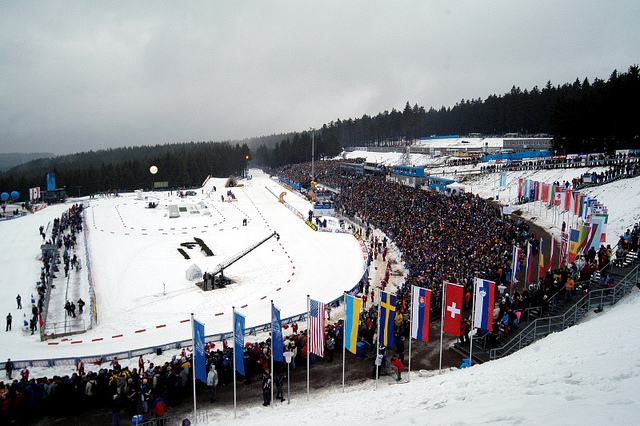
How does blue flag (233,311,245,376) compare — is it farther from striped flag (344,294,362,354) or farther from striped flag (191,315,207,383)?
striped flag (344,294,362,354)

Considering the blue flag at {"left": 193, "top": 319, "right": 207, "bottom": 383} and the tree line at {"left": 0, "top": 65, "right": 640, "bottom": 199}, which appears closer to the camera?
the blue flag at {"left": 193, "top": 319, "right": 207, "bottom": 383}

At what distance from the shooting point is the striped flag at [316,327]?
1334cm

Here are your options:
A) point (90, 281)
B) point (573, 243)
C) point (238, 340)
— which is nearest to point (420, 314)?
point (238, 340)

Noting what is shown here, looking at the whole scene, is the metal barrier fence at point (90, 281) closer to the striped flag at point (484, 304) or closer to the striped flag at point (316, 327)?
the striped flag at point (316, 327)

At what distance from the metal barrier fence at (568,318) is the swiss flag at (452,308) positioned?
65.5 inches

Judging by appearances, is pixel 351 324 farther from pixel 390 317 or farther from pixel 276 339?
pixel 276 339

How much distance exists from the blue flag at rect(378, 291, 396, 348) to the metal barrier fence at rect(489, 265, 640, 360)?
11.5 feet

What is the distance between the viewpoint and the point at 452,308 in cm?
1355

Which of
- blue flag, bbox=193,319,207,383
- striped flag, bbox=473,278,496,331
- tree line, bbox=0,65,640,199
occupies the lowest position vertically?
blue flag, bbox=193,319,207,383

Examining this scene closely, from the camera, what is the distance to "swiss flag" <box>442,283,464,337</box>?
1336cm

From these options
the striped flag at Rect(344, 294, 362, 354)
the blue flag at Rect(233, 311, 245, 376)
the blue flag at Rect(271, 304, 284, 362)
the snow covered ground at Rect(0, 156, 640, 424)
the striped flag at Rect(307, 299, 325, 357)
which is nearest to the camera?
the snow covered ground at Rect(0, 156, 640, 424)

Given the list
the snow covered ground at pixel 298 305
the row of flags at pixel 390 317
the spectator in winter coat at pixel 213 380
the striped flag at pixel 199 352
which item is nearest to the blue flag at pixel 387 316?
the row of flags at pixel 390 317

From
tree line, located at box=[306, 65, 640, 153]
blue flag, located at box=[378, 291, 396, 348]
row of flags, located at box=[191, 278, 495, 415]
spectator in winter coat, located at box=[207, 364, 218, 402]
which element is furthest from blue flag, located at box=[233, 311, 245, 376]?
tree line, located at box=[306, 65, 640, 153]

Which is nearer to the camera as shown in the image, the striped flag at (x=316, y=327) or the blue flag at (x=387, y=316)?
the striped flag at (x=316, y=327)
